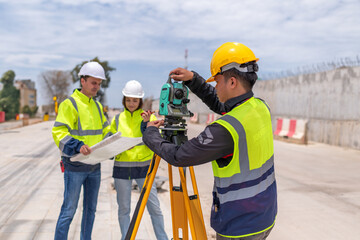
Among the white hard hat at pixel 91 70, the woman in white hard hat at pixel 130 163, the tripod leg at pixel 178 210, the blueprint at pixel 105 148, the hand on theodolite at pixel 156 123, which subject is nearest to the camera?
the hand on theodolite at pixel 156 123

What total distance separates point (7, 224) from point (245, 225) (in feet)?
11.9

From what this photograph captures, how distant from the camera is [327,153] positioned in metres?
12.0

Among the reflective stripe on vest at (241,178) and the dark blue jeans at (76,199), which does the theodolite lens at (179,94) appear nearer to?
the reflective stripe on vest at (241,178)

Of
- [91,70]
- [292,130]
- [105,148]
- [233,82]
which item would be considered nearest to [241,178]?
[233,82]

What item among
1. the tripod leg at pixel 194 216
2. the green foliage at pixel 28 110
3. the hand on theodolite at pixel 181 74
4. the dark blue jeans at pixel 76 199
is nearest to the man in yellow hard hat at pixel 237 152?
the tripod leg at pixel 194 216

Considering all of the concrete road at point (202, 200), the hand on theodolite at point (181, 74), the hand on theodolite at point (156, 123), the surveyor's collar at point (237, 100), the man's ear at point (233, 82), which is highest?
the hand on theodolite at point (181, 74)

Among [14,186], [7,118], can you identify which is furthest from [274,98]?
[7,118]

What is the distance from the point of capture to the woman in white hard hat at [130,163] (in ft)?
10.9

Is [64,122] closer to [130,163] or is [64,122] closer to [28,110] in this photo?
[130,163]

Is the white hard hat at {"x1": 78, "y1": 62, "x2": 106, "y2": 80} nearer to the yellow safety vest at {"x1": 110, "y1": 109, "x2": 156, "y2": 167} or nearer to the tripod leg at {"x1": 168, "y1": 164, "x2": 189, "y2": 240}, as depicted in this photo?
the yellow safety vest at {"x1": 110, "y1": 109, "x2": 156, "y2": 167}

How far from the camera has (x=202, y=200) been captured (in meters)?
5.64

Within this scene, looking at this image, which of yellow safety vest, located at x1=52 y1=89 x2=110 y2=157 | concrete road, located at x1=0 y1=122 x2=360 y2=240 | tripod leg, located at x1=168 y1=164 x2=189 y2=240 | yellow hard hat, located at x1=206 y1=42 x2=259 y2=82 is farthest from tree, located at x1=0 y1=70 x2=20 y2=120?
yellow hard hat, located at x1=206 y1=42 x2=259 y2=82

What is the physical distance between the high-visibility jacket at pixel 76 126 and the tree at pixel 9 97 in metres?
62.6

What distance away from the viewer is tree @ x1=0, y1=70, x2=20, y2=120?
190ft
